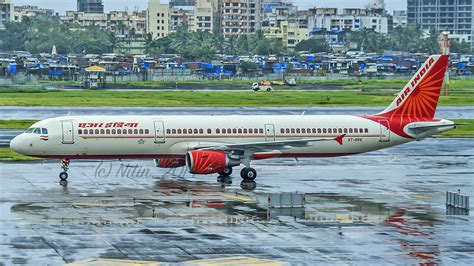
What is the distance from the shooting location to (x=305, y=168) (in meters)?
68.3

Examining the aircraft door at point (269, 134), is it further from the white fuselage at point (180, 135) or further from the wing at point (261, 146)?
the wing at point (261, 146)

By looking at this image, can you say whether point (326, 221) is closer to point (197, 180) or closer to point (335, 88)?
point (197, 180)

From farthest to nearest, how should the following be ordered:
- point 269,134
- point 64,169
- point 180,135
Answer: point 269,134 → point 180,135 → point 64,169

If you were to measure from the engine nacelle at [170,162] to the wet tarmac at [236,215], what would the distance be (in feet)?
2.28

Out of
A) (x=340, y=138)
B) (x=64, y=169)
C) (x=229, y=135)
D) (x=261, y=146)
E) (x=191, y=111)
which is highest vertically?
(x=229, y=135)

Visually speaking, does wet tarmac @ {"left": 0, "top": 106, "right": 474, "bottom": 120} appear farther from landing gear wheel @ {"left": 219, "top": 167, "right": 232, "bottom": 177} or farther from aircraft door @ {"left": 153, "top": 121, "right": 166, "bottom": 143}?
landing gear wheel @ {"left": 219, "top": 167, "right": 232, "bottom": 177}

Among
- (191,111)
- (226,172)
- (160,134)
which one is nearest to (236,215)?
(226,172)

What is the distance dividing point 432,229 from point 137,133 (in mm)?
22312

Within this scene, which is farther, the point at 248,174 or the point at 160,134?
the point at 160,134

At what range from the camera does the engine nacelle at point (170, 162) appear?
63.2 meters

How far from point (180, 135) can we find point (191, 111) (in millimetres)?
54866

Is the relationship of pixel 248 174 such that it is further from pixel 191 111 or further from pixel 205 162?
pixel 191 111

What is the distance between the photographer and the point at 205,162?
58.8m

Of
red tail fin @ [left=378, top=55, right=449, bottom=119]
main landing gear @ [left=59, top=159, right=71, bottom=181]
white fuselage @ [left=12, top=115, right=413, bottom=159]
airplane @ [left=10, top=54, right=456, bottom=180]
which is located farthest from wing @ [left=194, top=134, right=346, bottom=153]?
main landing gear @ [left=59, top=159, right=71, bottom=181]
